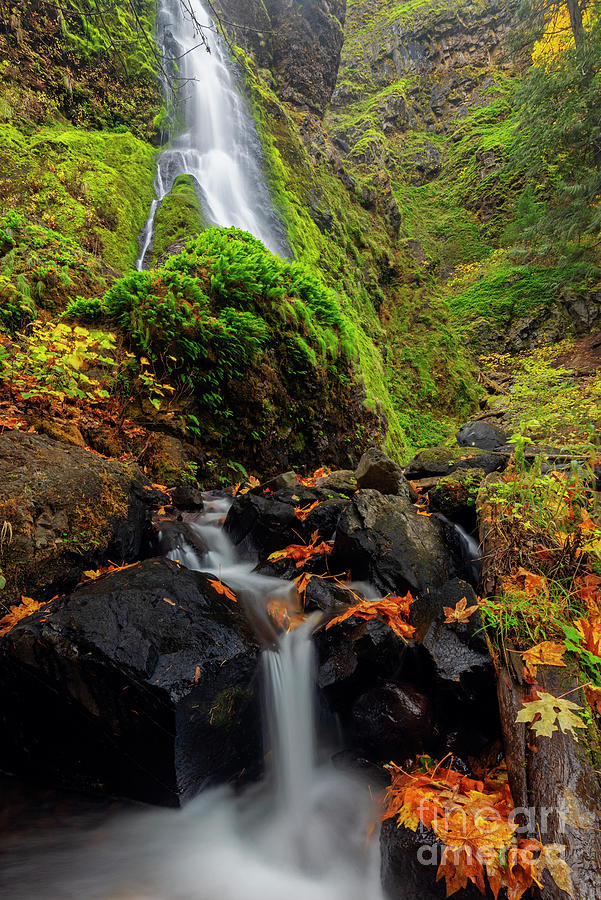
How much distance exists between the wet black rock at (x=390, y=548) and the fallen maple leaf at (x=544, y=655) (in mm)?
1258

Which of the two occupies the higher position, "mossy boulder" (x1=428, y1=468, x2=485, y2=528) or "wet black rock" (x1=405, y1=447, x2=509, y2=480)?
"wet black rock" (x1=405, y1=447, x2=509, y2=480)

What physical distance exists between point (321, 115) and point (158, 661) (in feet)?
80.2

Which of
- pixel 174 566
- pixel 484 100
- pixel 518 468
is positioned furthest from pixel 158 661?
pixel 484 100

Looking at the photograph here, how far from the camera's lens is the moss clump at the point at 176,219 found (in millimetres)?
9016

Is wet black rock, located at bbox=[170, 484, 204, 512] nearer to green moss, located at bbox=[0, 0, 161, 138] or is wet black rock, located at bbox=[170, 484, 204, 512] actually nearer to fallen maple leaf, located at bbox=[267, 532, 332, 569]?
fallen maple leaf, located at bbox=[267, 532, 332, 569]

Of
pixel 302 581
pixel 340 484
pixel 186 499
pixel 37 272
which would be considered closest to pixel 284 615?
pixel 302 581

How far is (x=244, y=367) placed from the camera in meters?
5.98

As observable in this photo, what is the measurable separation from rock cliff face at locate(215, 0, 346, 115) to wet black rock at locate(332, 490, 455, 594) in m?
21.7

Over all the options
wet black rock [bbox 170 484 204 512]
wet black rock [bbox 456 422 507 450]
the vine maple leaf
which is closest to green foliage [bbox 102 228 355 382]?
wet black rock [bbox 170 484 204 512]

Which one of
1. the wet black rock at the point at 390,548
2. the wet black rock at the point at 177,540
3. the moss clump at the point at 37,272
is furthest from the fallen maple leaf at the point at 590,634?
the moss clump at the point at 37,272

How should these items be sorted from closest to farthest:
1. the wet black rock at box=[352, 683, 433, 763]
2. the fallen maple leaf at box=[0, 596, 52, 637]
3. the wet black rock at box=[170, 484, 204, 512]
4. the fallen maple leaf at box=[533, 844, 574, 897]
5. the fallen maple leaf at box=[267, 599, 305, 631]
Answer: the fallen maple leaf at box=[533, 844, 574, 897]
the wet black rock at box=[352, 683, 433, 763]
the fallen maple leaf at box=[0, 596, 52, 637]
the fallen maple leaf at box=[267, 599, 305, 631]
the wet black rock at box=[170, 484, 204, 512]

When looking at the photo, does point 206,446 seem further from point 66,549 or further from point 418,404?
point 418,404

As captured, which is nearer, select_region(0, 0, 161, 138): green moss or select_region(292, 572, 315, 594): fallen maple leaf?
select_region(292, 572, 315, 594): fallen maple leaf

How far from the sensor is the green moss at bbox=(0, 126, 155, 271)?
25.3 ft
